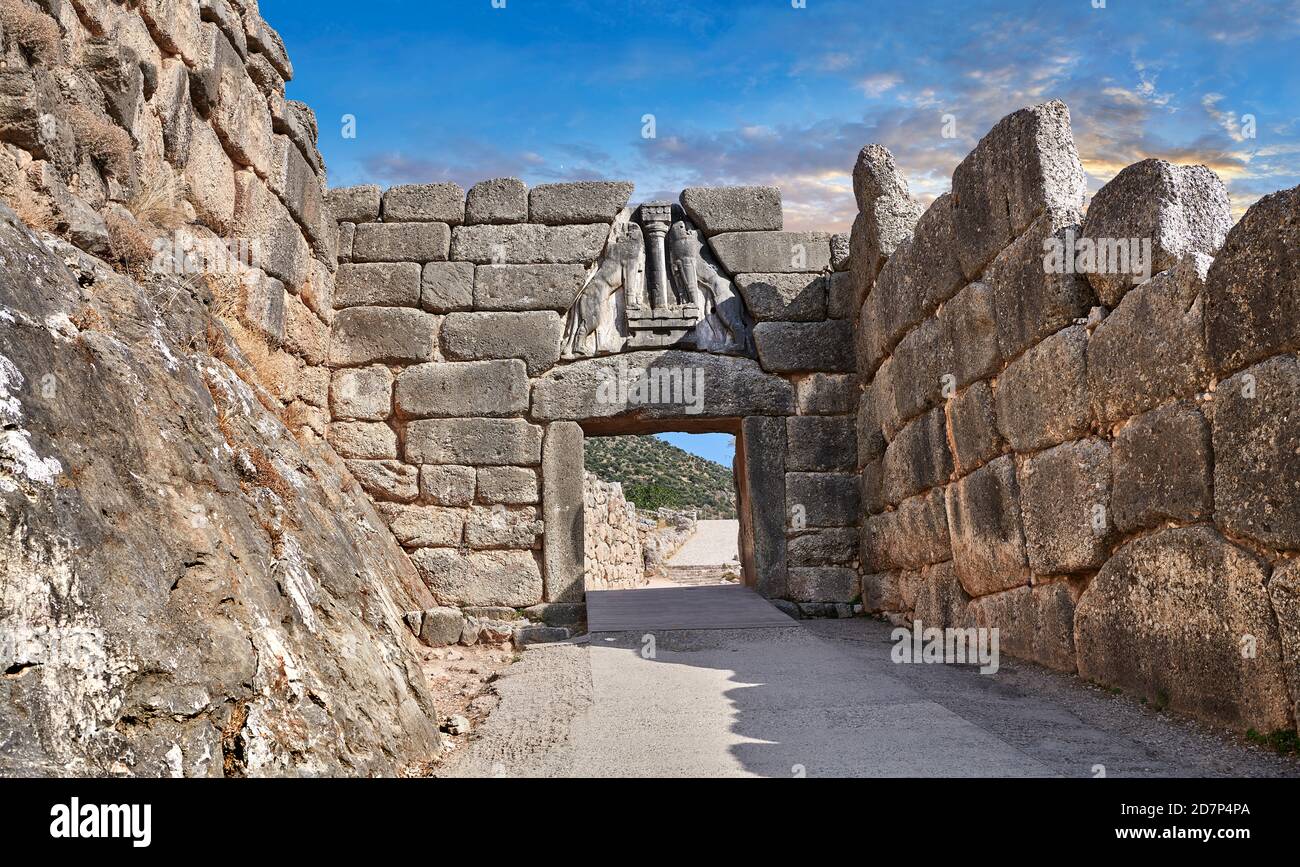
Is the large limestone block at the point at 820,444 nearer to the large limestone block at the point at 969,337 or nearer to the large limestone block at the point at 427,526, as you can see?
the large limestone block at the point at 969,337

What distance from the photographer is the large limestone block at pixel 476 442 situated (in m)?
8.15

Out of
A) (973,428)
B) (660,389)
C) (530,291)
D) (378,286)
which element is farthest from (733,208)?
(973,428)

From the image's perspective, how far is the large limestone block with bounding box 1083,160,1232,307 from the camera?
4242 mm

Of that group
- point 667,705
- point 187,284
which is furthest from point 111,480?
point 667,705

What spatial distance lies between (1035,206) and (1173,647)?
7.81ft

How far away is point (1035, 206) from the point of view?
17.0 ft

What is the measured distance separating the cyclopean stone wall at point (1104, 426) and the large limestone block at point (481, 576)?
2.99 m

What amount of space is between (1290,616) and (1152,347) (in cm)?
131

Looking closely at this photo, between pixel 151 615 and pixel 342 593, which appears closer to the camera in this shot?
pixel 151 615

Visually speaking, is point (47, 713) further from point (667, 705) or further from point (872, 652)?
point (872, 652)

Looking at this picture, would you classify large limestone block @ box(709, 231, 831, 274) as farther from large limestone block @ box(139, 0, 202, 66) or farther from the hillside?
the hillside

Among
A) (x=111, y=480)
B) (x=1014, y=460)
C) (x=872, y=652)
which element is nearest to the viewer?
(x=111, y=480)

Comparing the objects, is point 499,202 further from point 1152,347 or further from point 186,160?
point 1152,347

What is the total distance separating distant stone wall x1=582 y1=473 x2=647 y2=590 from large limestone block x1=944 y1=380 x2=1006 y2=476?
6.01 m
